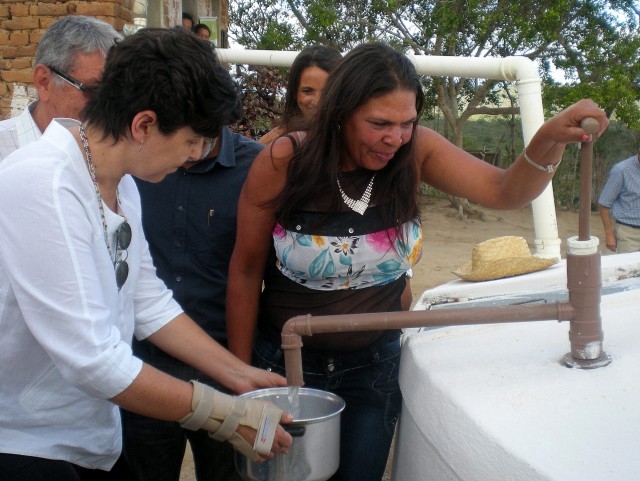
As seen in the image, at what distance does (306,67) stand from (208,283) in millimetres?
1004

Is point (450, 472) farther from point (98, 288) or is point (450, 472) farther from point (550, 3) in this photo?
point (550, 3)

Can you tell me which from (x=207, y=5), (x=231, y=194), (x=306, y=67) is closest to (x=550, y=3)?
(x=207, y=5)

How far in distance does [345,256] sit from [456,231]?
31.6 feet

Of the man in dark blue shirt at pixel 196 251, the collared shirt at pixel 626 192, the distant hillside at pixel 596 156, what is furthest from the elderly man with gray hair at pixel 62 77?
the distant hillside at pixel 596 156

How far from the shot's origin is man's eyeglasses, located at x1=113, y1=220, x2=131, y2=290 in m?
Answer: 1.61

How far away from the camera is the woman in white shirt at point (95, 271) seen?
1.33 metres

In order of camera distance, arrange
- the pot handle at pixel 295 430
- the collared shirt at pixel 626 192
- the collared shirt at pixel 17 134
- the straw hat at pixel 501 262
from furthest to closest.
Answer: the collared shirt at pixel 626 192, the straw hat at pixel 501 262, the collared shirt at pixel 17 134, the pot handle at pixel 295 430

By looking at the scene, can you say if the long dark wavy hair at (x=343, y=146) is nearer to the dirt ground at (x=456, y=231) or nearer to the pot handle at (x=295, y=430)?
the pot handle at (x=295, y=430)

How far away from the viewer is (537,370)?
152 centimetres

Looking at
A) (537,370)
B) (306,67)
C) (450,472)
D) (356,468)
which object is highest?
(306,67)

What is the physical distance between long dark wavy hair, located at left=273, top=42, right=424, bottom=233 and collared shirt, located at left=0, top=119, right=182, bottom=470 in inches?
21.1

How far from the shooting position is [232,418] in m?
1.55

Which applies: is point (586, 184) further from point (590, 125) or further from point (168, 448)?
point (168, 448)

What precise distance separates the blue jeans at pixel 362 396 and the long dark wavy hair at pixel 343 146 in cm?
38
